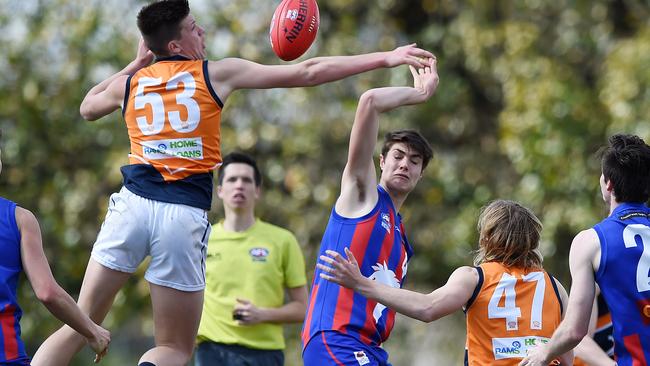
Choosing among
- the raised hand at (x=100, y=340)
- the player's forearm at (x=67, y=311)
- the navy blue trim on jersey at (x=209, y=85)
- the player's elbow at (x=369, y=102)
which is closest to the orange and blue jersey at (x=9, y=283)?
the player's forearm at (x=67, y=311)

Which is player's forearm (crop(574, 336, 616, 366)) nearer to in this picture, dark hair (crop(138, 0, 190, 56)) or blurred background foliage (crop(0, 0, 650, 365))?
dark hair (crop(138, 0, 190, 56))

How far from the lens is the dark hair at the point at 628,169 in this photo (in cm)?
543

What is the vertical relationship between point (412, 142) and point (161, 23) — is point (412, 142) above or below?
below

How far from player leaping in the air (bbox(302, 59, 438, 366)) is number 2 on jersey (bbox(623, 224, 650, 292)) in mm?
1391

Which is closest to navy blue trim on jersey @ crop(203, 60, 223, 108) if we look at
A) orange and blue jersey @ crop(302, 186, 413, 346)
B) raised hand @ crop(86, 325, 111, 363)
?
orange and blue jersey @ crop(302, 186, 413, 346)

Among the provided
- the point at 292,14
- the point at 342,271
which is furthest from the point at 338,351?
the point at 292,14

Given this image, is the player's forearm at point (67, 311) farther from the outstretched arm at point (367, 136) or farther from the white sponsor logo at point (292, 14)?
the white sponsor logo at point (292, 14)

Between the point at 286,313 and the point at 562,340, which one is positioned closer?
the point at 562,340

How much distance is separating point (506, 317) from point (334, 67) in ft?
5.72

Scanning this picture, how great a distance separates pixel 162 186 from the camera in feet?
20.5

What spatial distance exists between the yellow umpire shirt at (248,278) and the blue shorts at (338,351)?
2693 millimetres

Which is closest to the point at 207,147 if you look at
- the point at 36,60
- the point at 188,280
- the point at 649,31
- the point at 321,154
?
the point at 188,280

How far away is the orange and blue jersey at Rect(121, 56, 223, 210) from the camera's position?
623 centimetres

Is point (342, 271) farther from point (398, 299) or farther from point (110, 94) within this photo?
point (110, 94)
